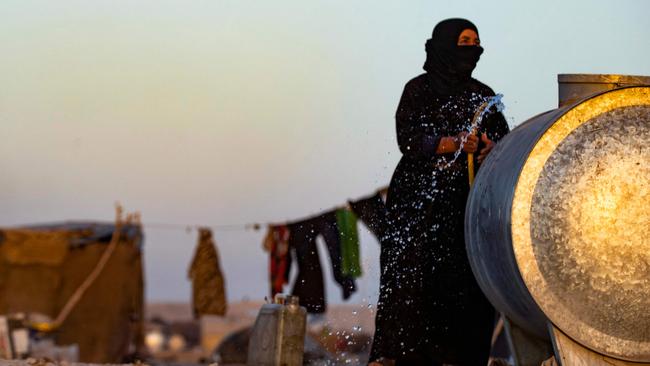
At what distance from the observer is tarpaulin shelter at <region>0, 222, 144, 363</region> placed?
16.9 metres

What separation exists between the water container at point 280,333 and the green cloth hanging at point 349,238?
5.57 m

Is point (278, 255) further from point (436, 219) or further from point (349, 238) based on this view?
point (436, 219)

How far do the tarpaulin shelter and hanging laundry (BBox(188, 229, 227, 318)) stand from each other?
2.12 m

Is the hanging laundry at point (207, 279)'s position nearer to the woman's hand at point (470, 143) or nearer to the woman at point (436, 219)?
the woman at point (436, 219)

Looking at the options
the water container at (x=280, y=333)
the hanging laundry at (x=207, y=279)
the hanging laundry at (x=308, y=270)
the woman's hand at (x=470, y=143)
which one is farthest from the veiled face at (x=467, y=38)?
the hanging laundry at (x=207, y=279)

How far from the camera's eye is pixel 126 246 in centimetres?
1744

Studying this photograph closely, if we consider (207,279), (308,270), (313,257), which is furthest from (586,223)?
(207,279)

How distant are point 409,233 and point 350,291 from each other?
221 inches

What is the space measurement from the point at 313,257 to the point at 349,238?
2.20 feet

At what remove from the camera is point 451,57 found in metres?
6.10

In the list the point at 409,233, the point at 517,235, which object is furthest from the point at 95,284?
the point at 517,235

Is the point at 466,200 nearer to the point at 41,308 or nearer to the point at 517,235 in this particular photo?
the point at 517,235

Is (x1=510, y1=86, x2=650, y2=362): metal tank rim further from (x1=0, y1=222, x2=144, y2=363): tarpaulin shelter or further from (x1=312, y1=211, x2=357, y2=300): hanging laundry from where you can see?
(x1=0, y1=222, x2=144, y2=363): tarpaulin shelter

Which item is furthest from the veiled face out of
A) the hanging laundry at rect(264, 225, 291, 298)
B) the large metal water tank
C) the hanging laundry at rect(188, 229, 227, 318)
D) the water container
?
the hanging laundry at rect(188, 229, 227, 318)
